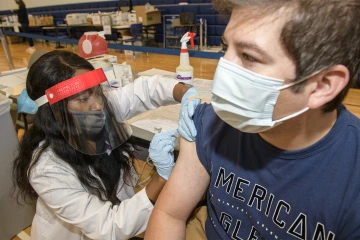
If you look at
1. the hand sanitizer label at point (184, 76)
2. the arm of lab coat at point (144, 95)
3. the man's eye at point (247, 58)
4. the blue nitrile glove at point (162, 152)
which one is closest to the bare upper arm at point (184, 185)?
the blue nitrile glove at point (162, 152)

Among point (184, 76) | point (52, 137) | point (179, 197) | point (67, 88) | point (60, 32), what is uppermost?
point (67, 88)

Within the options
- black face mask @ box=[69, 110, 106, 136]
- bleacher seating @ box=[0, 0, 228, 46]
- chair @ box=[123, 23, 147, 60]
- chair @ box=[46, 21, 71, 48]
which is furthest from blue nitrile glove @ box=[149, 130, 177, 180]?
chair @ box=[46, 21, 71, 48]

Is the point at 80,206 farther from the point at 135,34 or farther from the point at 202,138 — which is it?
the point at 135,34

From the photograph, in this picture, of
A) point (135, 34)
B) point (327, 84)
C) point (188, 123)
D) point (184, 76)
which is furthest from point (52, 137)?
point (135, 34)

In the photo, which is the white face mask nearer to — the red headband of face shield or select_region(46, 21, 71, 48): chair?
the red headband of face shield

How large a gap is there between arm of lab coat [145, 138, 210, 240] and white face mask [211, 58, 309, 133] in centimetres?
29

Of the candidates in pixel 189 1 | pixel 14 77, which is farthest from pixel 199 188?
pixel 189 1

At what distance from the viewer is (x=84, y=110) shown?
109 cm

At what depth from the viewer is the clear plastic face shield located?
3.38ft

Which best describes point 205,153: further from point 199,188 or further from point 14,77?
point 14,77

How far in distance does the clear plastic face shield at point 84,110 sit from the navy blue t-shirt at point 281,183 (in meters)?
0.48

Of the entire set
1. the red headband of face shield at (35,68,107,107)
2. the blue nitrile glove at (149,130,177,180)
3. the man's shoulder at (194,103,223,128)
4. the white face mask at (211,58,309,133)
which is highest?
the white face mask at (211,58,309,133)

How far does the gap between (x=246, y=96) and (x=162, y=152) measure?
0.48 m

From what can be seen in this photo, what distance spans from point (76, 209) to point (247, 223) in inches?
25.5
